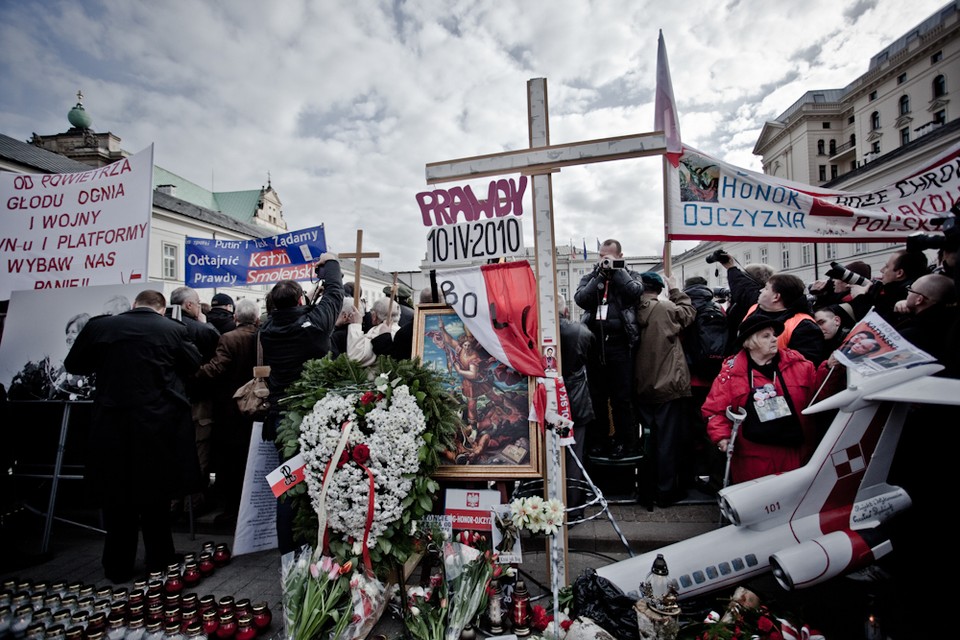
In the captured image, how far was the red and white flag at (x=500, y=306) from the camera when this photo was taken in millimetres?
3367

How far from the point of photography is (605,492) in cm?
483

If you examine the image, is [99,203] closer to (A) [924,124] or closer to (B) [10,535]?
(B) [10,535]

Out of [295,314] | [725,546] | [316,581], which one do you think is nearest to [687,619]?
[725,546]

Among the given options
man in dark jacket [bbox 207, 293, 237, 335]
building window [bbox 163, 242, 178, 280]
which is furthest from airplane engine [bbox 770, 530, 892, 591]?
building window [bbox 163, 242, 178, 280]

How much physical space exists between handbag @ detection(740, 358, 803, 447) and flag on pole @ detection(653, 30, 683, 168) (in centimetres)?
292

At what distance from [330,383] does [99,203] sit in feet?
11.3

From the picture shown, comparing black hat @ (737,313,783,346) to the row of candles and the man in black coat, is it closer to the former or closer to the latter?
the row of candles

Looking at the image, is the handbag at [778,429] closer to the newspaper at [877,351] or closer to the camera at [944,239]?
the newspaper at [877,351]

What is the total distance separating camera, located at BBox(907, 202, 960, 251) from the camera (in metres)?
2.75

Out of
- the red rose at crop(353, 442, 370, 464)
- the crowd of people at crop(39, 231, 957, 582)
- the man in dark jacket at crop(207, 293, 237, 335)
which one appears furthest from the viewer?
the man in dark jacket at crop(207, 293, 237, 335)

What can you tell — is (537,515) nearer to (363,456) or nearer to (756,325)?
(363,456)

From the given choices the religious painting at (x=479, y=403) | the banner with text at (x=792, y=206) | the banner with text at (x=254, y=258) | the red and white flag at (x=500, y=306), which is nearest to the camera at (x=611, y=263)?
the banner with text at (x=792, y=206)

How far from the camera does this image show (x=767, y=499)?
8.91 ft

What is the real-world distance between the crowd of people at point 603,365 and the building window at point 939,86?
47.6 m
